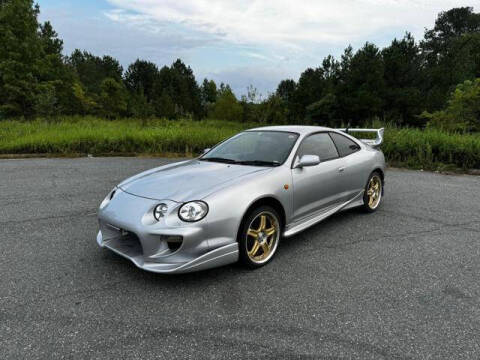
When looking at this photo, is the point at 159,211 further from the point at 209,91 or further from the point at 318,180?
the point at 209,91

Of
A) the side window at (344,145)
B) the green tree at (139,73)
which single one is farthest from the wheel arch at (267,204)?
the green tree at (139,73)

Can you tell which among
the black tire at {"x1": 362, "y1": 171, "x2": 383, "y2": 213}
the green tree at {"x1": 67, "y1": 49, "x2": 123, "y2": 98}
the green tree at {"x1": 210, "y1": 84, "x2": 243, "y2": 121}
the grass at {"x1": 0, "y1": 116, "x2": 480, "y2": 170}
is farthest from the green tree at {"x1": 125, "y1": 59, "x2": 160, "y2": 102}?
the black tire at {"x1": 362, "y1": 171, "x2": 383, "y2": 213}

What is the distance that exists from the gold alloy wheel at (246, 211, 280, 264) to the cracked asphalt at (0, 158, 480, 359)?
0.16 m

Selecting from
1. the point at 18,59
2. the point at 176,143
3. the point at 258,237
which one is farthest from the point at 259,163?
the point at 18,59

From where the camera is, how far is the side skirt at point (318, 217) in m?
3.67

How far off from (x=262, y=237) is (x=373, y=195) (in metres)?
2.60

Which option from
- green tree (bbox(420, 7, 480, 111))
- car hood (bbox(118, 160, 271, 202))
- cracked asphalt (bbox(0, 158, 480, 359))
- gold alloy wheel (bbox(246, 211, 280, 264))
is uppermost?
green tree (bbox(420, 7, 480, 111))

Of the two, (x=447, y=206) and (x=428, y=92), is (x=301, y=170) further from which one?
(x=428, y=92)

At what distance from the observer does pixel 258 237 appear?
334 centimetres

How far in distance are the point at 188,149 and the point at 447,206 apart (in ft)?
26.1

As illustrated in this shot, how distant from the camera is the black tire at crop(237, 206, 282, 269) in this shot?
3154 mm

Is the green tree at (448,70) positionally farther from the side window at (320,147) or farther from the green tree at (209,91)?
the green tree at (209,91)

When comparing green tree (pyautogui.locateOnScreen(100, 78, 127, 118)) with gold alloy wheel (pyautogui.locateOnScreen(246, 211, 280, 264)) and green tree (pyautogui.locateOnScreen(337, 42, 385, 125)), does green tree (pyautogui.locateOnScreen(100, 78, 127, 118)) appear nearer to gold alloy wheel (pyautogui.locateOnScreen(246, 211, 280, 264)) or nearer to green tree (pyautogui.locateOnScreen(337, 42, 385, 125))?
green tree (pyautogui.locateOnScreen(337, 42, 385, 125))

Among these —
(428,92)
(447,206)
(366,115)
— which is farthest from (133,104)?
(447,206)
